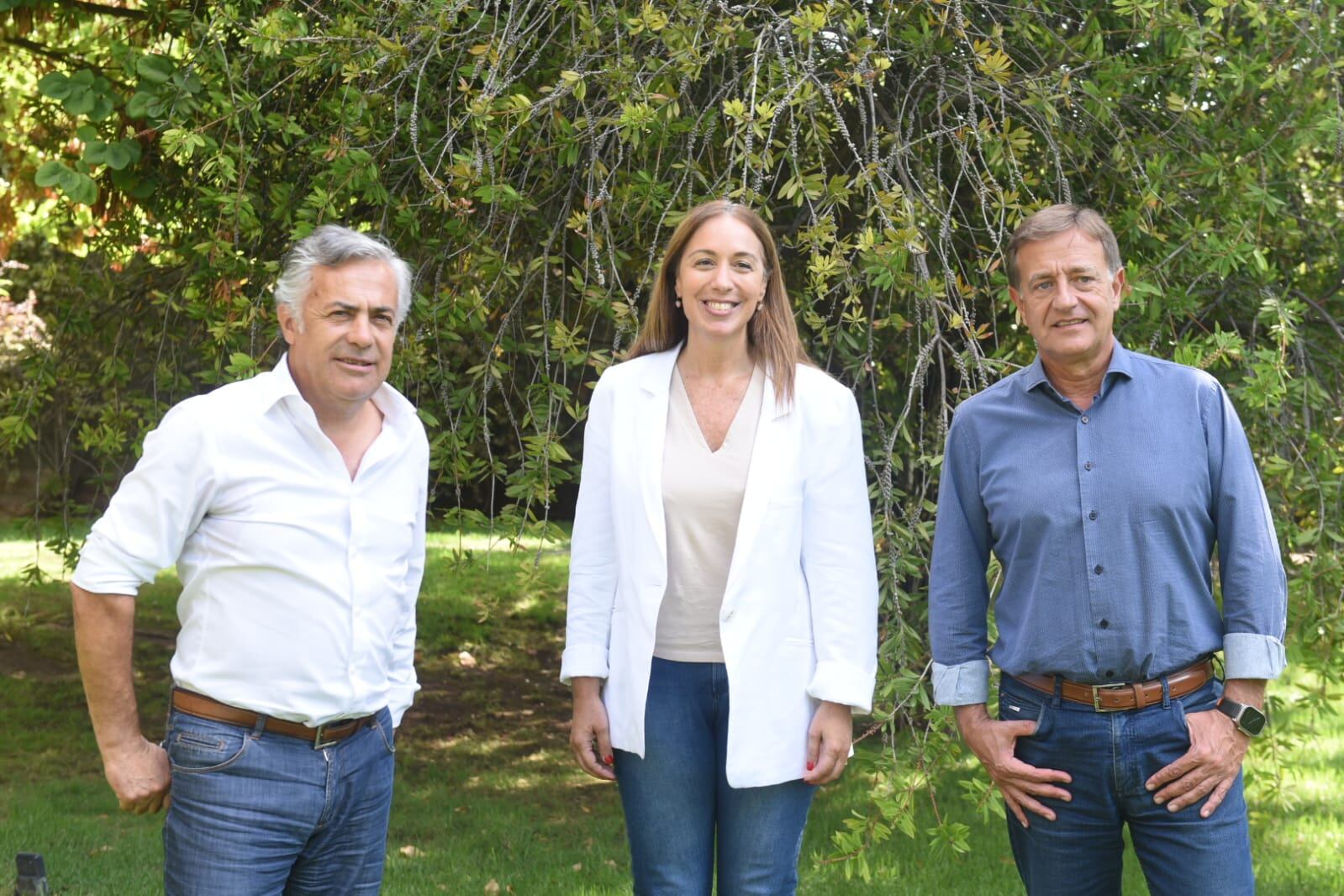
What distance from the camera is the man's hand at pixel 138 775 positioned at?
8.46 feet

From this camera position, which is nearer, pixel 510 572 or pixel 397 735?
pixel 397 735

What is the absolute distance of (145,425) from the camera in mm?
5531

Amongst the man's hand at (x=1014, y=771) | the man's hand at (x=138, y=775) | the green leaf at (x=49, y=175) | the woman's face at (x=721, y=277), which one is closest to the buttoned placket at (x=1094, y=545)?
the man's hand at (x=1014, y=771)

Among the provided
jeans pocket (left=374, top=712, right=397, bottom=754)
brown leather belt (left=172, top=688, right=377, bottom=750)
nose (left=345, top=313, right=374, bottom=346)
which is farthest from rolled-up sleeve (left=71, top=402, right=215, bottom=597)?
jeans pocket (left=374, top=712, right=397, bottom=754)

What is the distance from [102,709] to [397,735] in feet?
17.3

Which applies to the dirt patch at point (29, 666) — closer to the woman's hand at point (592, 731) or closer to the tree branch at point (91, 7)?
the tree branch at point (91, 7)

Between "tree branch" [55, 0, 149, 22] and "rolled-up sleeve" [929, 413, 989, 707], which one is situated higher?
"tree branch" [55, 0, 149, 22]

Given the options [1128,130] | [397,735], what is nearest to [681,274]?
[1128,130]

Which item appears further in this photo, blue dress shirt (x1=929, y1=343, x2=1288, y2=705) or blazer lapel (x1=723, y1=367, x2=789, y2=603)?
blazer lapel (x1=723, y1=367, x2=789, y2=603)

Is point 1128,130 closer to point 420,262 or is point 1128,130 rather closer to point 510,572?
point 420,262

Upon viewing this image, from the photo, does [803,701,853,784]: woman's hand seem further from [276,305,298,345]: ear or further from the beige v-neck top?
[276,305,298,345]: ear

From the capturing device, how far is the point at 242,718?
259 cm

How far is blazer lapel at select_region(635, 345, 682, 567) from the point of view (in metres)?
2.89

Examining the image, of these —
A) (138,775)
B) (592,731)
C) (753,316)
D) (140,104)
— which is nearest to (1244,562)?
(753,316)
